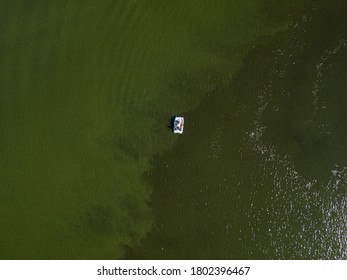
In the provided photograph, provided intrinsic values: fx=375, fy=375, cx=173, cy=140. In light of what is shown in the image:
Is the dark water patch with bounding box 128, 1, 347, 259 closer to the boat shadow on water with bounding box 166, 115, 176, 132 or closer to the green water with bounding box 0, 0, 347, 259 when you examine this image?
the green water with bounding box 0, 0, 347, 259

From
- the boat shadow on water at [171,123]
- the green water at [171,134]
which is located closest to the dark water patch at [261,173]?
the green water at [171,134]

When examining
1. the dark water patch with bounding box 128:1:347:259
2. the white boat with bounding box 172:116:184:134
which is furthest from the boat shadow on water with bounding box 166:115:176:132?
the dark water patch with bounding box 128:1:347:259

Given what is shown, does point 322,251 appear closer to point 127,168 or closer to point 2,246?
point 127,168

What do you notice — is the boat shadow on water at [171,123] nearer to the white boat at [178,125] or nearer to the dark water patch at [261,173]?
the white boat at [178,125]

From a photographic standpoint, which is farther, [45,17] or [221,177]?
[45,17]

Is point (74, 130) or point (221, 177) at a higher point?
point (74, 130)

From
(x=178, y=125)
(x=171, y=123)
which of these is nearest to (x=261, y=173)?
(x=178, y=125)

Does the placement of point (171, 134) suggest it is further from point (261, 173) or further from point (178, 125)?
point (261, 173)

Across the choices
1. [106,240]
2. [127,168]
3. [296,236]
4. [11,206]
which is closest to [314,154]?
[296,236]
